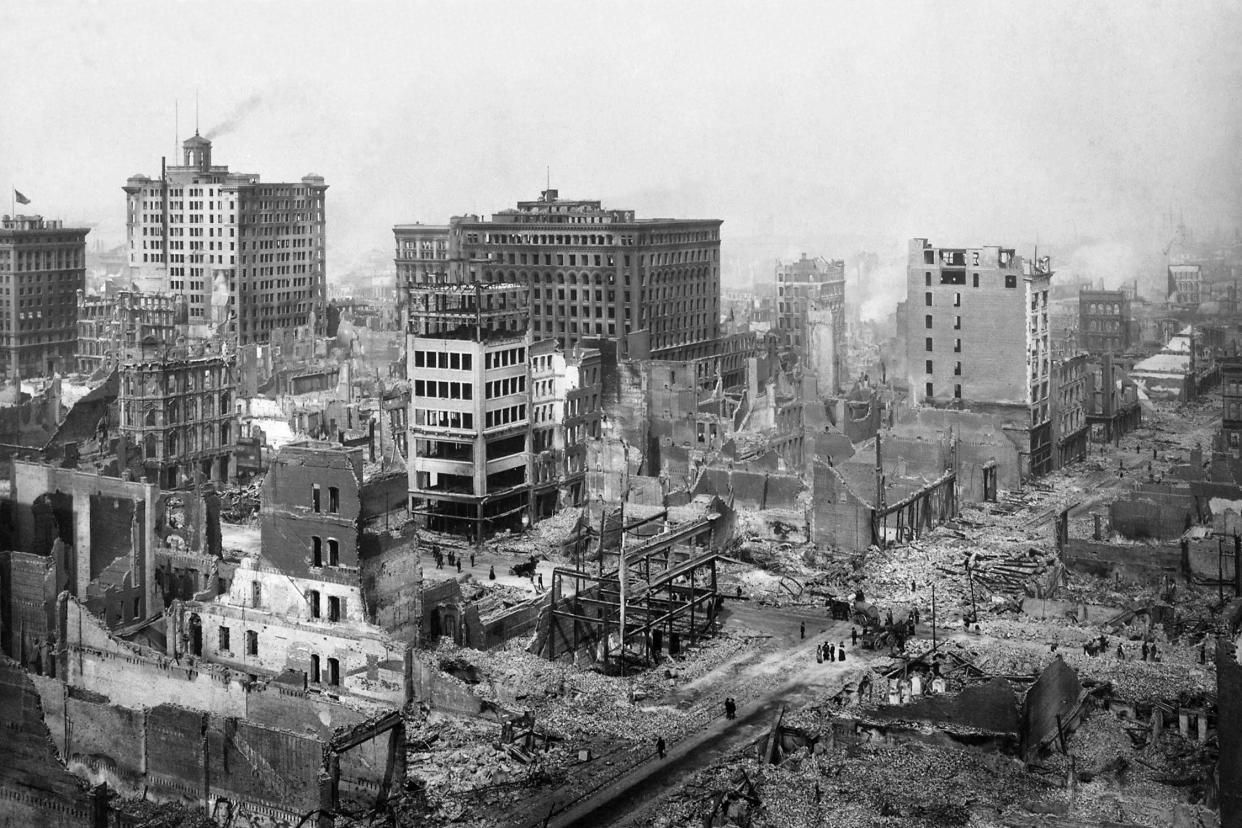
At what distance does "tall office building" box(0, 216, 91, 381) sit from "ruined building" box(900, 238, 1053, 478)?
8001 cm

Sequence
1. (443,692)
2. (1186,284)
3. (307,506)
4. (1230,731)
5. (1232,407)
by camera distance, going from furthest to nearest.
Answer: (1186,284), (1232,407), (307,506), (443,692), (1230,731)

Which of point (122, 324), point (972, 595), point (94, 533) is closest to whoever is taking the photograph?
point (94, 533)

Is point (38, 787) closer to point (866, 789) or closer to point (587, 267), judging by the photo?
point (866, 789)

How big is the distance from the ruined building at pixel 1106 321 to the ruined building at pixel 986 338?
162ft

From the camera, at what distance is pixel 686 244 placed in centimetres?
13762

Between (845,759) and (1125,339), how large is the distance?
4362 inches

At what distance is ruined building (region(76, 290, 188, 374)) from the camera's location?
96938mm

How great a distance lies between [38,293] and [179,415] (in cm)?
5938

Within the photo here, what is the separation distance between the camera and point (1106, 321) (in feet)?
494

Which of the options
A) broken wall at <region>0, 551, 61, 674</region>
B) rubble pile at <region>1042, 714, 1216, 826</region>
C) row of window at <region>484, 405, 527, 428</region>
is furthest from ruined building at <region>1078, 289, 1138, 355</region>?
broken wall at <region>0, 551, 61, 674</region>

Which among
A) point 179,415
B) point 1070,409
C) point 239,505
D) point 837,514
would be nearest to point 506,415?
point 239,505

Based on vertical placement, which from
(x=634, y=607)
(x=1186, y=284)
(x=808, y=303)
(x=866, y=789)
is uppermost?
(x=1186, y=284)

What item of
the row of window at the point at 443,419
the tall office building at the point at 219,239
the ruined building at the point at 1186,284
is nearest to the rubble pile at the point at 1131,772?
the row of window at the point at 443,419

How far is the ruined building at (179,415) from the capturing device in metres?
90.6
